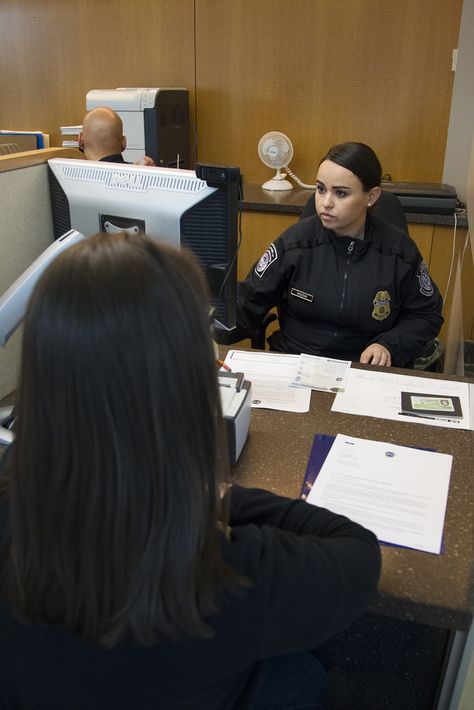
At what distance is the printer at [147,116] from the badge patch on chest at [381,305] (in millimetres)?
1715

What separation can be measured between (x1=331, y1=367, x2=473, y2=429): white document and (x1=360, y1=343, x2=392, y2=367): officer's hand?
292 millimetres

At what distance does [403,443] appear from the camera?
3.71ft

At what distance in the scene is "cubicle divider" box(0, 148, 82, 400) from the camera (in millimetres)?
1292

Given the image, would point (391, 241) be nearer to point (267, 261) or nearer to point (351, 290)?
point (351, 290)

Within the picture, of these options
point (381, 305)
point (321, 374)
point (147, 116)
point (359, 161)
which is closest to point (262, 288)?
point (381, 305)

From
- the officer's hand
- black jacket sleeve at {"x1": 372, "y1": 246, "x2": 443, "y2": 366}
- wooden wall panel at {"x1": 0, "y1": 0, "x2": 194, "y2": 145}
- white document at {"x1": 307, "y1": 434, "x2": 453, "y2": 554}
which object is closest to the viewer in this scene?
white document at {"x1": 307, "y1": 434, "x2": 453, "y2": 554}

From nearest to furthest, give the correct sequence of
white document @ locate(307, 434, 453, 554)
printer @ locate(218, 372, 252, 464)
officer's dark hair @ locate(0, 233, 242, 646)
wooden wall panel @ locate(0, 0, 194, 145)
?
officer's dark hair @ locate(0, 233, 242, 646), white document @ locate(307, 434, 453, 554), printer @ locate(218, 372, 252, 464), wooden wall panel @ locate(0, 0, 194, 145)

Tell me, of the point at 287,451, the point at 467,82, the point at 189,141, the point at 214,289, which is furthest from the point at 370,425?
the point at 189,141

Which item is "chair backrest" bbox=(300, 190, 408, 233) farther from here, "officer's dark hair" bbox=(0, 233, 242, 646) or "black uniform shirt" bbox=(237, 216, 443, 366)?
"officer's dark hair" bbox=(0, 233, 242, 646)

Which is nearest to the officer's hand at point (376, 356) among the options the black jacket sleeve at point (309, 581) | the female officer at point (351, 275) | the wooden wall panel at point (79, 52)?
the female officer at point (351, 275)

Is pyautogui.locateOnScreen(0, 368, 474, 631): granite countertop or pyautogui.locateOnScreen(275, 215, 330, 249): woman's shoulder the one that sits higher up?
pyautogui.locateOnScreen(275, 215, 330, 249): woman's shoulder

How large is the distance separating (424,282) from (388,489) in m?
1.06

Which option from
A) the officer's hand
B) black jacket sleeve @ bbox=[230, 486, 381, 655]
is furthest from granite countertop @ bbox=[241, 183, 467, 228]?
black jacket sleeve @ bbox=[230, 486, 381, 655]

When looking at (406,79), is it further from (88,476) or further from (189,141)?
(88,476)
